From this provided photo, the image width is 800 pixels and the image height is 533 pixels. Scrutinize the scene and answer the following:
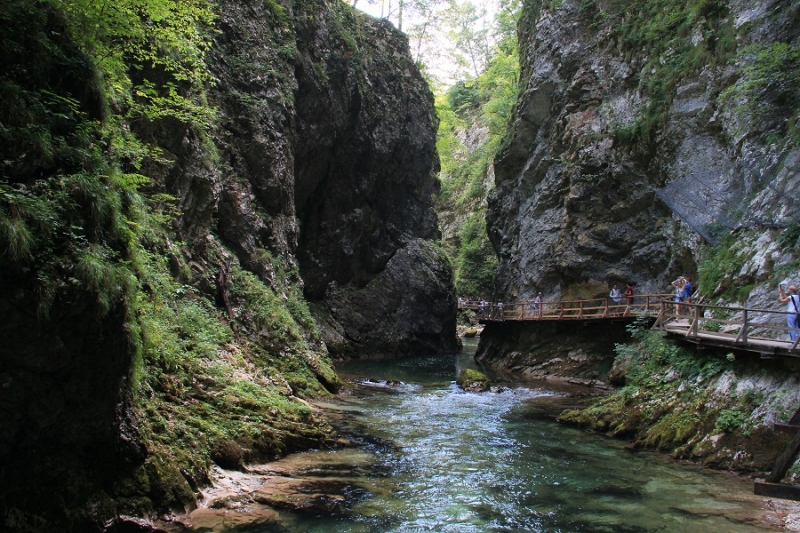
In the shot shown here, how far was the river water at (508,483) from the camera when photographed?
6.57 m

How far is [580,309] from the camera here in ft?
72.8

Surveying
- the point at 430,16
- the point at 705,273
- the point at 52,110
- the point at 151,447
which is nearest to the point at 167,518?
the point at 151,447

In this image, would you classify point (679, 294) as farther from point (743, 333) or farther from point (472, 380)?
point (472, 380)

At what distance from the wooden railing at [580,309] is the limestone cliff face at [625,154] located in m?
0.71

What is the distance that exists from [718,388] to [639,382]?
2.82m

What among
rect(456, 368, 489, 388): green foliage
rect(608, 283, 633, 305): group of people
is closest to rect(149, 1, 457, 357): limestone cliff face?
rect(456, 368, 489, 388): green foliage

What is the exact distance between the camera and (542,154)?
92.3 feet

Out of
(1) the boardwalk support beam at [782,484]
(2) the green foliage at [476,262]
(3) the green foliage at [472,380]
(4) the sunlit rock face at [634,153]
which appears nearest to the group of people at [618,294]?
(4) the sunlit rock face at [634,153]

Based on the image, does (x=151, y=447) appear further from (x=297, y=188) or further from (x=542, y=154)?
(x=542, y=154)

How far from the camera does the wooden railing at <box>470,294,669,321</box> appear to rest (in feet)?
64.7

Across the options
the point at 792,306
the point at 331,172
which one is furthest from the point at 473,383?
the point at 331,172

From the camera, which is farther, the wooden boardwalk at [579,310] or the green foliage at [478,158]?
the green foliage at [478,158]

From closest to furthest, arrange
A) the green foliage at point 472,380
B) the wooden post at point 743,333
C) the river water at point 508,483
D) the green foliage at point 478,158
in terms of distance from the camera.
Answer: the river water at point 508,483, the wooden post at point 743,333, the green foliage at point 472,380, the green foliage at point 478,158

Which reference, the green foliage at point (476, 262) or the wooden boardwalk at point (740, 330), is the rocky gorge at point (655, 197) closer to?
the wooden boardwalk at point (740, 330)
